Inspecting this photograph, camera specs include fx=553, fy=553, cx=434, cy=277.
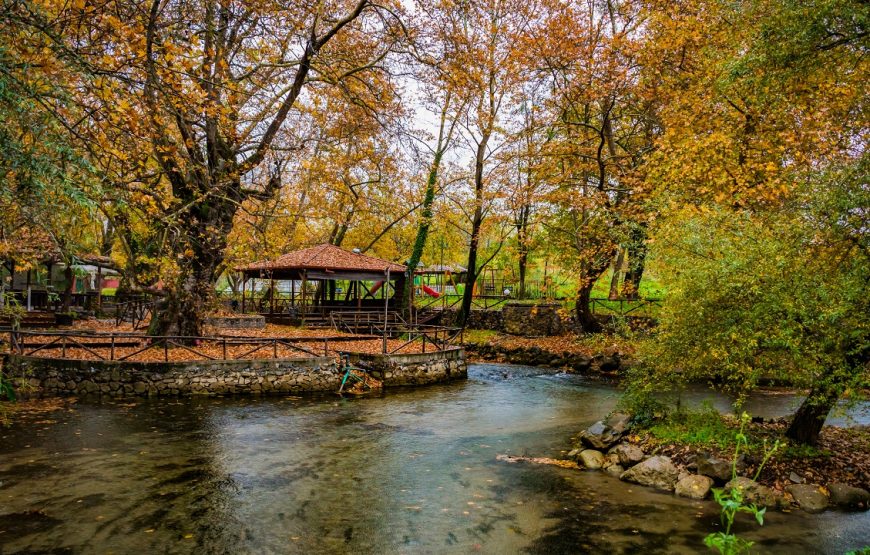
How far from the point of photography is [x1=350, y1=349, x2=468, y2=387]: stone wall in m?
15.6

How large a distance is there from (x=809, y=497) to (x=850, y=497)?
525mm

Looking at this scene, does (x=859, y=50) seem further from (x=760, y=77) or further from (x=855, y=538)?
(x=855, y=538)

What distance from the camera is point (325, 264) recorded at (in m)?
23.6

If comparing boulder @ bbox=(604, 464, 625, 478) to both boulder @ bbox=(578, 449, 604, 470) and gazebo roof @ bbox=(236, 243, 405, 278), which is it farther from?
gazebo roof @ bbox=(236, 243, 405, 278)

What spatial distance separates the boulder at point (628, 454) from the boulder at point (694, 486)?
36.1 inches

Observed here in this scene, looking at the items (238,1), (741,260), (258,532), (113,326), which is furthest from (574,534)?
(113,326)

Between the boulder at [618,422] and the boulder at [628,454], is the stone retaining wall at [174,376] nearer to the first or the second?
the boulder at [618,422]

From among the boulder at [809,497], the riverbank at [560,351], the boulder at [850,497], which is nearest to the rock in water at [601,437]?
the boulder at [809,497]

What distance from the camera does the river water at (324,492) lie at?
6.00 meters

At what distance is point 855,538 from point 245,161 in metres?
14.8

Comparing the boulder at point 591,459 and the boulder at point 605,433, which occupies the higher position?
the boulder at point 605,433

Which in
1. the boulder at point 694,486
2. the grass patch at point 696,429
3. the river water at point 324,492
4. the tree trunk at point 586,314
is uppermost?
the tree trunk at point 586,314

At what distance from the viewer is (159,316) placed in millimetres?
16109

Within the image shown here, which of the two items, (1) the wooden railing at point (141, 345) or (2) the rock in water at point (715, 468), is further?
(1) the wooden railing at point (141, 345)
